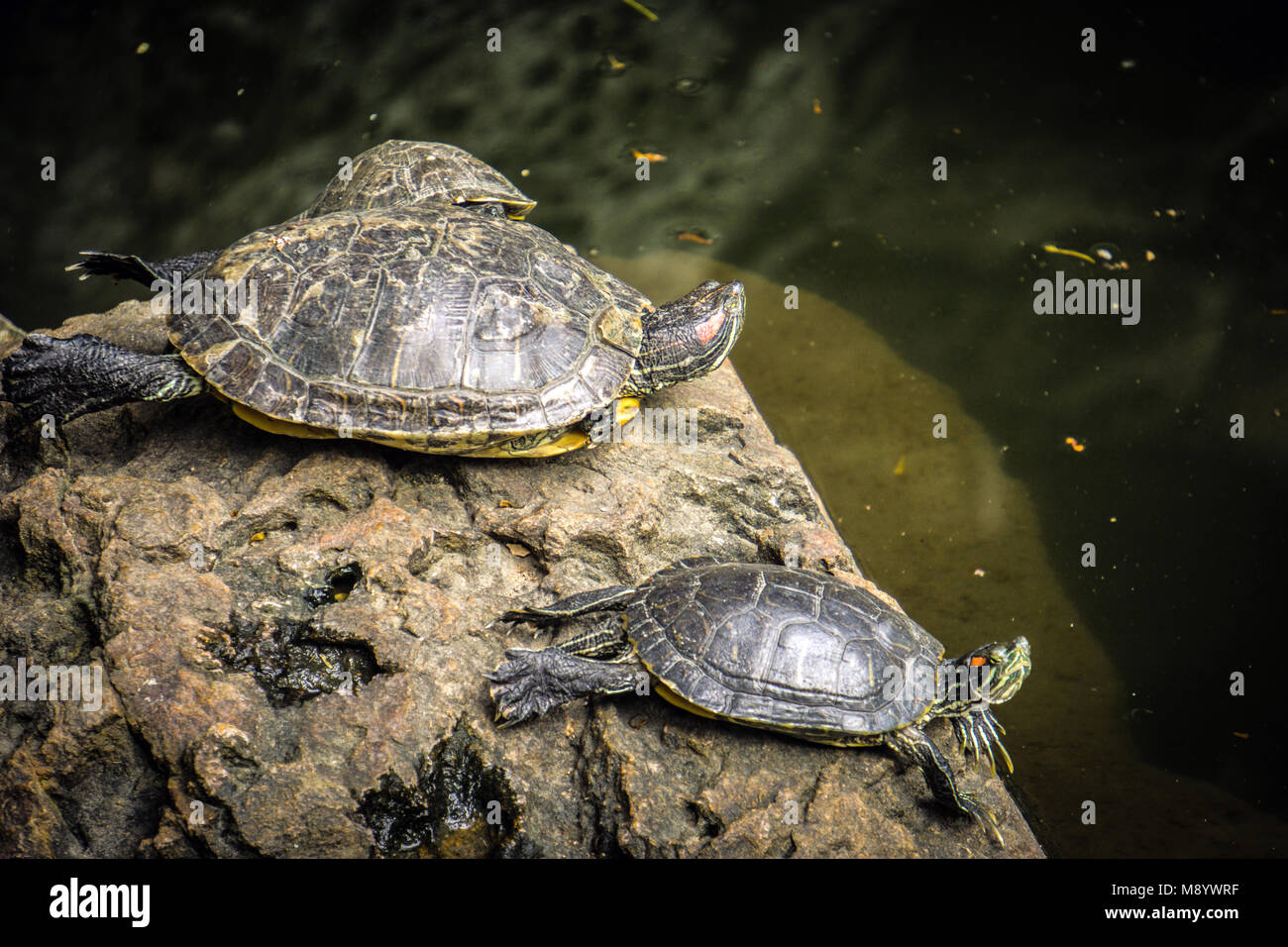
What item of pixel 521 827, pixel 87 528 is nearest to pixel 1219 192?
pixel 521 827

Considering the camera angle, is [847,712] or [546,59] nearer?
[847,712]

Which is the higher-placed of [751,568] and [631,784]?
[751,568]

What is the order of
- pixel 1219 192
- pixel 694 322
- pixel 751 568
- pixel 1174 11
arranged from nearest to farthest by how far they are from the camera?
1. pixel 751 568
2. pixel 694 322
3. pixel 1219 192
4. pixel 1174 11

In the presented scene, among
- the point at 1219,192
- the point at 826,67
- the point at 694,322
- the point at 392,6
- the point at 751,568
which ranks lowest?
the point at 751,568

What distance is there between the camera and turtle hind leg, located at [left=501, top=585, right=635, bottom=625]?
415cm

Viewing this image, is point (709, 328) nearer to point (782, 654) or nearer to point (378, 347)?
point (378, 347)

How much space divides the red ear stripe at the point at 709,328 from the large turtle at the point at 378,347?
1.46 ft

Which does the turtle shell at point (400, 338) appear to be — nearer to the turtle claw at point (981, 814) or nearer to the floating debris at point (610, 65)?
the turtle claw at point (981, 814)

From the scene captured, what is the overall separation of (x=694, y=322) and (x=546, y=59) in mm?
5522

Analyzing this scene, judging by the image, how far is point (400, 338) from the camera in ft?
15.3

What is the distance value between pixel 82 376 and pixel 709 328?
3.30 metres

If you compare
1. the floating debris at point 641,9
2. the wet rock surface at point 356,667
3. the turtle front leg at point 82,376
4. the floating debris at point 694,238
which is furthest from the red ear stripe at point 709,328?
the floating debris at point 641,9

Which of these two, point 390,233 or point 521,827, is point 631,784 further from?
point 390,233

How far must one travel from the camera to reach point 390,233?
195 inches
